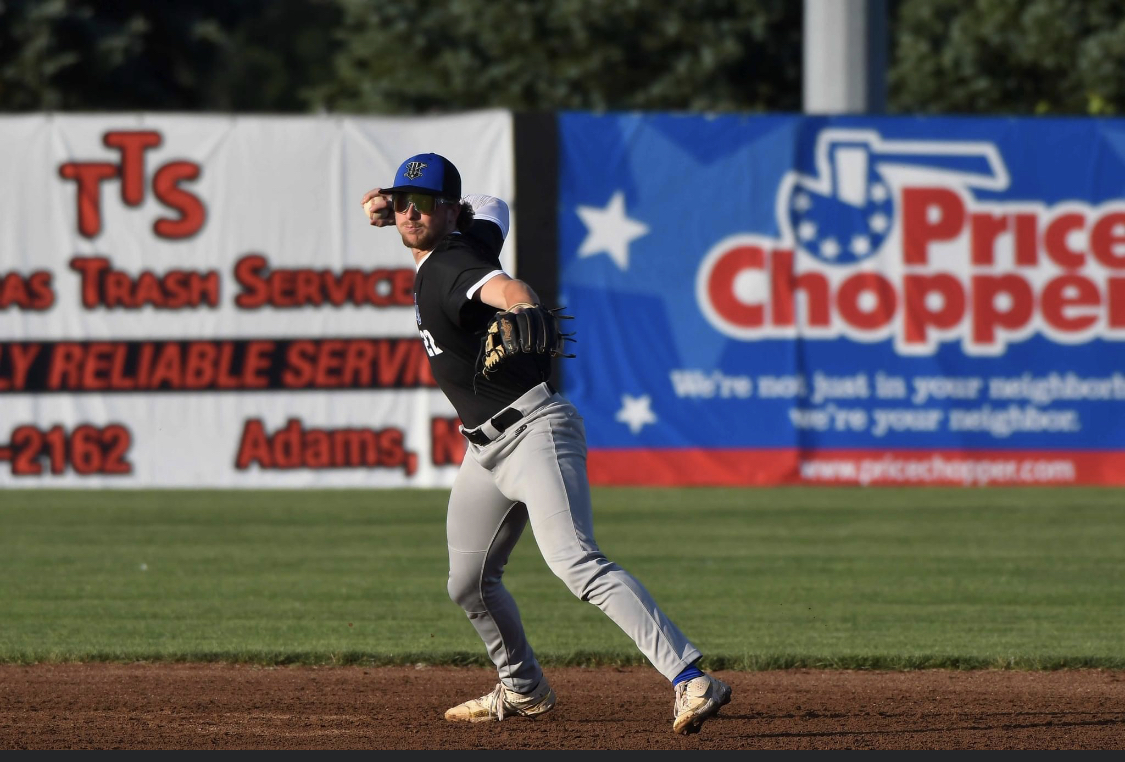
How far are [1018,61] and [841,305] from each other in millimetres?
13861

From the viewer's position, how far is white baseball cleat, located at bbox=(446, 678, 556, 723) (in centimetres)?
636

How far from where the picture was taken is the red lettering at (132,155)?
1493 centimetres

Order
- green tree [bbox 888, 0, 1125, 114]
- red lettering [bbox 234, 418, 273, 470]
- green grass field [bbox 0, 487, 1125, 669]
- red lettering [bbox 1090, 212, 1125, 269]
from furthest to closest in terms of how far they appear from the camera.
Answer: green tree [bbox 888, 0, 1125, 114]
red lettering [bbox 1090, 212, 1125, 269]
red lettering [bbox 234, 418, 273, 470]
green grass field [bbox 0, 487, 1125, 669]

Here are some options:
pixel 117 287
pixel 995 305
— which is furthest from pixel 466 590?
pixel 995 305

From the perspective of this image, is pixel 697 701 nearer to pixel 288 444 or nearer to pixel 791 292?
pixel 288 444

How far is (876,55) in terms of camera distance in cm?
1805

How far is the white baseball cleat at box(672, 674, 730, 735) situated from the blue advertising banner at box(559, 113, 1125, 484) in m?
9.63

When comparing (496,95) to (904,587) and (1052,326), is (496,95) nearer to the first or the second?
(1052,326)

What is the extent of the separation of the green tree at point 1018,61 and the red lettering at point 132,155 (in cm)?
1612

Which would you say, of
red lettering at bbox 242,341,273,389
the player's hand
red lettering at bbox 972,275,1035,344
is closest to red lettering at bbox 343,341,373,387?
red lettering at bbox 242,341,273,389

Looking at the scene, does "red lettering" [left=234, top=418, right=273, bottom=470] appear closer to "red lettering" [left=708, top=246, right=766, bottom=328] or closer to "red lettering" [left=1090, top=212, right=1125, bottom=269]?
"red lettering" [left=708, top=246, right=766, bottom=328]

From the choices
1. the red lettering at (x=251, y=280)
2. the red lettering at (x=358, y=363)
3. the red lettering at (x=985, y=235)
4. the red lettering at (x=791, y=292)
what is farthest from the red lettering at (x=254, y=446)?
the red lettering at (x=985, y=235)

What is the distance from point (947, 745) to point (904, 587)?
13.9 feet

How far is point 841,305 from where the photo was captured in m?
15.2
